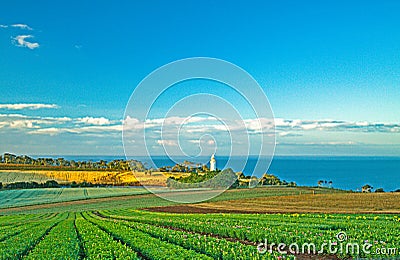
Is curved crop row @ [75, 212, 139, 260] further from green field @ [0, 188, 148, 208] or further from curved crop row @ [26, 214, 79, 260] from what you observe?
green field @ [0, 188, 148, 208]

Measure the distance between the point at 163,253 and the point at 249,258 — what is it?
10.6 ft

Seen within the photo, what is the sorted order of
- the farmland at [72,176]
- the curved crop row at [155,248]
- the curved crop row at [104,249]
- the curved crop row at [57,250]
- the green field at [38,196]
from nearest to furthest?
the curved crop row at [155,248], the curved crop row at [104,249], the curved crop row at [57,250], the green field at [38,196], the farmland at [72,176]

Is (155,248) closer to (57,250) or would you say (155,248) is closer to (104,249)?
(104,249)

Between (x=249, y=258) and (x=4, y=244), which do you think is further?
(x=4, y=244)

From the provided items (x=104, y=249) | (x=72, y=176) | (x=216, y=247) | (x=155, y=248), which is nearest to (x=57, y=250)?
(x=104, y=249)

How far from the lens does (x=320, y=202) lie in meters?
51.2

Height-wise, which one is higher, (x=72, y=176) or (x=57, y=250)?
(x=72, y=176)

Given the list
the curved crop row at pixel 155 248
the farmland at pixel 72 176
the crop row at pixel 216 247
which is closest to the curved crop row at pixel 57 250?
the curved crop row at pixel 155 248

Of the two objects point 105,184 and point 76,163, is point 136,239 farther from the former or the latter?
point 76,163

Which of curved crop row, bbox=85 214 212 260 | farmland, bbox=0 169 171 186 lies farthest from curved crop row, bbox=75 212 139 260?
farmland, bbox=0 169 171 186

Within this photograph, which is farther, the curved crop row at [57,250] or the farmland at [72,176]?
the farmland at [72,176]

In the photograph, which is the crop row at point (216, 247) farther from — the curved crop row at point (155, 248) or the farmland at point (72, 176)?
the farmland at point (72, 176)

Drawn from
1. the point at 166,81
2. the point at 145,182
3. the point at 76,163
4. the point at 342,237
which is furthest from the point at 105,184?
the point at 342,237

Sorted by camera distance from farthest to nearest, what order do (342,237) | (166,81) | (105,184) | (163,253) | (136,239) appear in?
(105,184) → (166,81) → (136,239) → (342,237) → (163,253)
